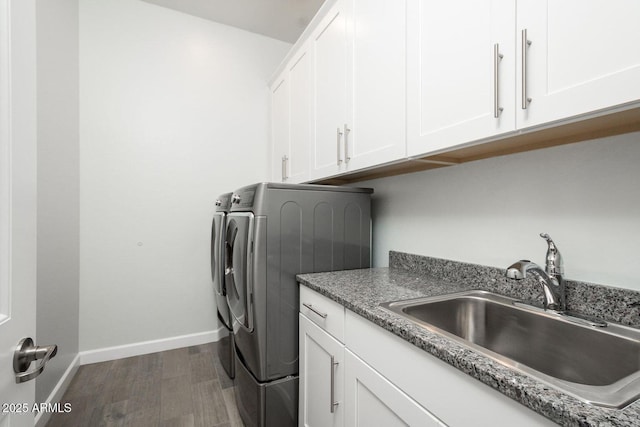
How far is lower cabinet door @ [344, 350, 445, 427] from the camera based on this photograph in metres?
0.75

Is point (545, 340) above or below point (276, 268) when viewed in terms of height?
below

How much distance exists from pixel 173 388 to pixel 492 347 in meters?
1.97

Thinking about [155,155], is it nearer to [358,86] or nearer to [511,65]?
[358,86]

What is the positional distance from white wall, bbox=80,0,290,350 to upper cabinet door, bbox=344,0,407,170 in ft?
5.36

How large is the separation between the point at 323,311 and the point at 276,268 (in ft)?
1.10

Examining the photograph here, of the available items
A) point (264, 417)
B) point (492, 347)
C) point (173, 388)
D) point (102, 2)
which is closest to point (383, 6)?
point (492, 347)

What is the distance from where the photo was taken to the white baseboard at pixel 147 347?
225 cm

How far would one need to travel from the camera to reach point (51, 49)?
1.78m

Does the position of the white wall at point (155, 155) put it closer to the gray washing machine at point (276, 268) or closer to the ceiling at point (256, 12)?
the ceiling at point (256, 12)

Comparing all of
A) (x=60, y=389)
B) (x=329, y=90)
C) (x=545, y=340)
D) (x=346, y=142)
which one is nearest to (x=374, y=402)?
(x=545, y=340)

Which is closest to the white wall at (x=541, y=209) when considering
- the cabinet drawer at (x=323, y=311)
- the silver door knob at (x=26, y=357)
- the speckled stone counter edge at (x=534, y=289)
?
the speckled stone counter edge at (x=534, y=289)

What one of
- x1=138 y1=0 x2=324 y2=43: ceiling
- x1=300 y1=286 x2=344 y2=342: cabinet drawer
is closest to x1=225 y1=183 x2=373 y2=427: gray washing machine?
x1=300 y1=286 x2=344 y2=342: cabinet drawer

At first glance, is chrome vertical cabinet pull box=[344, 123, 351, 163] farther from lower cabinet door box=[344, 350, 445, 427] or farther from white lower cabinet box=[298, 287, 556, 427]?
lower cabinet door box=[344, 350, 445, 427]

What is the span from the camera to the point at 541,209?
3.40ft
